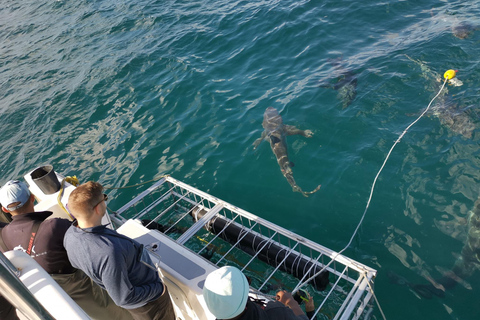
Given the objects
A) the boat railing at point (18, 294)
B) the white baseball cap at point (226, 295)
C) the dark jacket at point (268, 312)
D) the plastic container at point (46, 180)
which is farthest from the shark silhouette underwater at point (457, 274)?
the plastic container at point (46, 180)

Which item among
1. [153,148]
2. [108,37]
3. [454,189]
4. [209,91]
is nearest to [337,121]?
[454,189]

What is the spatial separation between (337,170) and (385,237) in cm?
197

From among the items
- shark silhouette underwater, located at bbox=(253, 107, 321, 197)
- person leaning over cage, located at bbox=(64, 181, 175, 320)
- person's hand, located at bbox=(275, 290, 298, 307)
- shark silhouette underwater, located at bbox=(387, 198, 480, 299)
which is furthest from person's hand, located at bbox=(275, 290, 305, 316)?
shark silhouette underwater, located at bbox=(253, 107, 321, 197)

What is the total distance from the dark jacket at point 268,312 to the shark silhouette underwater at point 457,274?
10.9 ft

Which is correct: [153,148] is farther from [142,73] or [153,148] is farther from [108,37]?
[108,37]

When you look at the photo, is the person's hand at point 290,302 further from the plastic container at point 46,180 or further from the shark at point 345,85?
the shark at point 345,85

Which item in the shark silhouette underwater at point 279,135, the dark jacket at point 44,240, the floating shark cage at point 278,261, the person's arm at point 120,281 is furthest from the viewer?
the shark silhouette underwater at point 279,135

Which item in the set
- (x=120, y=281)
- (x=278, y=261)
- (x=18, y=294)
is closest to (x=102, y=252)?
(x=120, y=281)

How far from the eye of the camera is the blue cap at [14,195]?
386 centimetres

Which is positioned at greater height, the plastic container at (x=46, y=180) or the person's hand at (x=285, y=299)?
the plastic container at (x=46, y=180)

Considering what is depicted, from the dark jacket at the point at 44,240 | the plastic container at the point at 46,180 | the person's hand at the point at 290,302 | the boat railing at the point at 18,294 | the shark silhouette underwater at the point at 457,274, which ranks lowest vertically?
the shark silhouette underwater at the point at 457,274

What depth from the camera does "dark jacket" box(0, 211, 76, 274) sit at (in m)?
3.64

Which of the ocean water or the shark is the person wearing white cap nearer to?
the ocean water

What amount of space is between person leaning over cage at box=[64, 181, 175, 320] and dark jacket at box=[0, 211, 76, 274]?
361 mm
